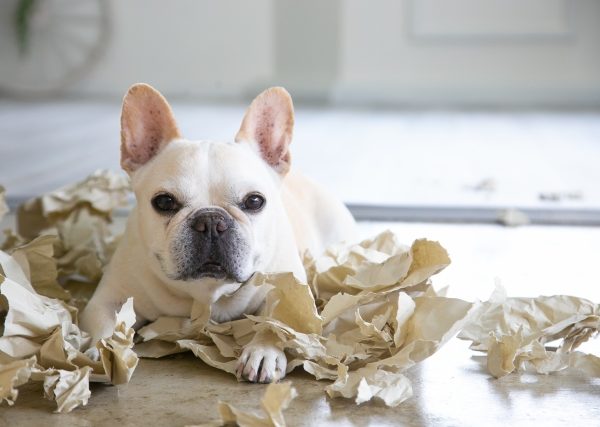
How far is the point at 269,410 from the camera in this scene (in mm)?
1235

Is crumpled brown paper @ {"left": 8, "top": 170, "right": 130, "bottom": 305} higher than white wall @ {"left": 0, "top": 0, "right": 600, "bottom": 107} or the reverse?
higher

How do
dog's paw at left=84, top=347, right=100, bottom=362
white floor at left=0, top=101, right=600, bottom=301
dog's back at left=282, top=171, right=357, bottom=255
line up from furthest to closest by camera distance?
white floor at left=0, top=101, right=600, bottom=301
dog's back at left=282, top=171, right=357, bottom=255
dog's paw at left=84, top=347, right=100, bottom=362

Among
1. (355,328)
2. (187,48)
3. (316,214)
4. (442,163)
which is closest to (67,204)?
(316,214)

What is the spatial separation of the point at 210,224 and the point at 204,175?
0.11 metres

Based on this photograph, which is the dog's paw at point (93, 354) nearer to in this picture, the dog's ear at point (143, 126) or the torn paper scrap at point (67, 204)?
the dog's ear at point (143, 126)

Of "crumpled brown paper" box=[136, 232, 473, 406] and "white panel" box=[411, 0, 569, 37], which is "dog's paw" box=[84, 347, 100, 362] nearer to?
"crumpled brown paper" box=[136, 232, 473, 406]

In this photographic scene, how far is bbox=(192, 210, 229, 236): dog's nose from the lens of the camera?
1.47 meters

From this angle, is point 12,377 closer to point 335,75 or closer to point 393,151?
point 393,151

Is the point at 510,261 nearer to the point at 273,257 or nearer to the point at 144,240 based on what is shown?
the point at 273,257

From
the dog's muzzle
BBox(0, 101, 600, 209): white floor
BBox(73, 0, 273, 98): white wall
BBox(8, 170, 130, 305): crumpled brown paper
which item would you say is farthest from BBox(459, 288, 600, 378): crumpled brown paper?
BBox(73, 0, 273, 98): white wall

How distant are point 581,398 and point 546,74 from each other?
488cm

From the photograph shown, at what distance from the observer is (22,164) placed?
3576 mm

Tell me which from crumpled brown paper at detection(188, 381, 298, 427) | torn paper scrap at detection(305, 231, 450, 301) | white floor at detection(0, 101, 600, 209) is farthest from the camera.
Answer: white floor at detection(0, 101, 600, 209)

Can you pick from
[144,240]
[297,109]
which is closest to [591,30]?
[297,109]
